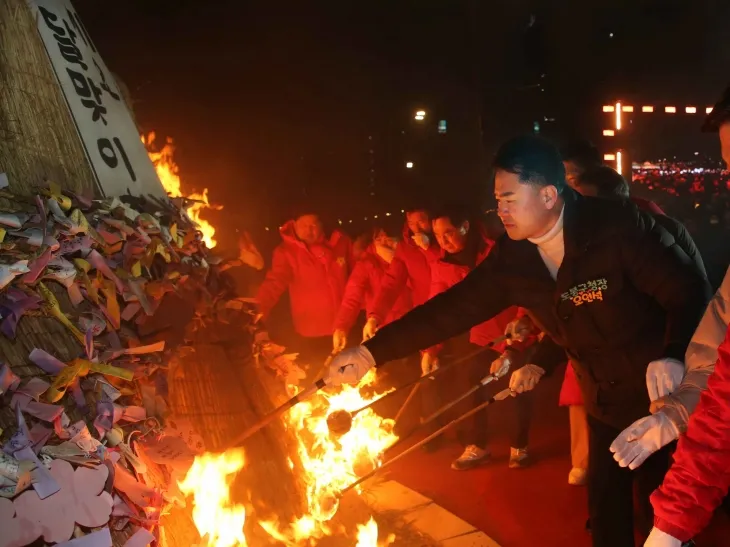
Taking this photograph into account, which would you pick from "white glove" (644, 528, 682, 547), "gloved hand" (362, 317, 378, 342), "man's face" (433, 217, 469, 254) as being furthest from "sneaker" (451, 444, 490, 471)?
"white glove" (644, 528, 682, 547)

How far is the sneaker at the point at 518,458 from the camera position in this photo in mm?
5488

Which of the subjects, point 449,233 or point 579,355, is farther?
point 449,233

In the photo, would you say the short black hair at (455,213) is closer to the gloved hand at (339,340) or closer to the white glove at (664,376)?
the gloved hand at (339,340)

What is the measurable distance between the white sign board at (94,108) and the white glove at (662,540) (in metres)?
2.57

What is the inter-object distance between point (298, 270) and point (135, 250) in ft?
12.1

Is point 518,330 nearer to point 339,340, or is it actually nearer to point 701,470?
point 339,340

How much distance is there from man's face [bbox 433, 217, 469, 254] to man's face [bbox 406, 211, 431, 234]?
0.37 meters

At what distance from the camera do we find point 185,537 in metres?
2.62

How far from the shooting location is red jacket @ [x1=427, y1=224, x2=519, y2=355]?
5.49 m

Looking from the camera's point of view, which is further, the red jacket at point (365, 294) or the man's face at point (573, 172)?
the red jacket at point (365, 294)

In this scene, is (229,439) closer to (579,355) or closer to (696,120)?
(579,355)

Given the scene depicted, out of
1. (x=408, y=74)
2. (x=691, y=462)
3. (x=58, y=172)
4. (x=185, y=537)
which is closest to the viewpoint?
(x=691, y=462)

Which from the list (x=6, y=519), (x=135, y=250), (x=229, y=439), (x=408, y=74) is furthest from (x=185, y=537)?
(x=408, y=74)

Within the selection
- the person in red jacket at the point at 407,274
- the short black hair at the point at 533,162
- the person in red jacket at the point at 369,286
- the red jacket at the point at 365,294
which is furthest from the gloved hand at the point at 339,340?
the short black hair at the point at 533,162
